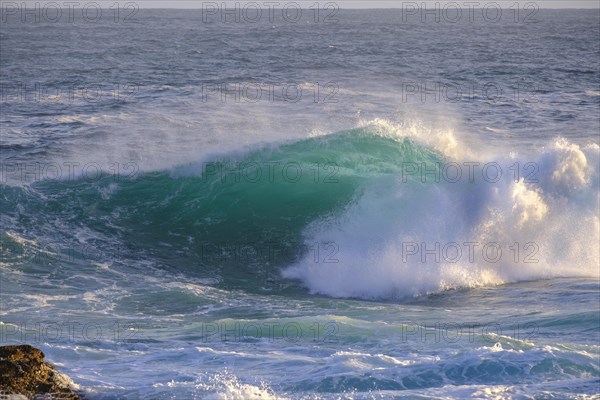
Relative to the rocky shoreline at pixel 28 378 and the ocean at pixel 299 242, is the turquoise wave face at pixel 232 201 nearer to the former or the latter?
the ocean at pixel 299 242

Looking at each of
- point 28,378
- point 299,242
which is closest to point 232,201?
point 299,242

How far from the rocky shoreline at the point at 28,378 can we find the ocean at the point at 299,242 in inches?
18.8

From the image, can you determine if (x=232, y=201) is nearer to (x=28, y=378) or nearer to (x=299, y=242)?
(x=299, y=242)

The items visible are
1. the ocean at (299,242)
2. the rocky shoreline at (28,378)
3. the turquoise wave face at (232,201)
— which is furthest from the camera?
the turquoise wave face at (232,201)

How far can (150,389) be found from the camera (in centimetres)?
770

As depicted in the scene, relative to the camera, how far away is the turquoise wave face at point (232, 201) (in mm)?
14852

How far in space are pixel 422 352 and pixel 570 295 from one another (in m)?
4.36

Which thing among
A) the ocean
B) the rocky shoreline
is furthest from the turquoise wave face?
the rocky shoreline

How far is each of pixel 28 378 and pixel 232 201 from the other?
402 inches

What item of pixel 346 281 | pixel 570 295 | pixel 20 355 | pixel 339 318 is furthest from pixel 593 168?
pixel 20 355

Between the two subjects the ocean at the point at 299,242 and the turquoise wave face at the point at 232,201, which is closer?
the ocean at the point at 299,242

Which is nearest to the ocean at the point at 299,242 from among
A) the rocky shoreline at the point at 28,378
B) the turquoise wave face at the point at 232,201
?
the turquoise wave face at the point at 232,201

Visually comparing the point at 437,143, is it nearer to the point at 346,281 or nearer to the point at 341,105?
the point at 346,281

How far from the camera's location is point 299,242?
15219mm
